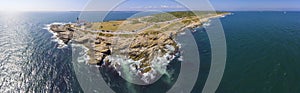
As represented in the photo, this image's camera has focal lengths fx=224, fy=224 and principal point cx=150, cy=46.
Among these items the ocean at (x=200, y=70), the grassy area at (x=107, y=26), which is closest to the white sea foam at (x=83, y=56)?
the ocean at (x=200, y=70)

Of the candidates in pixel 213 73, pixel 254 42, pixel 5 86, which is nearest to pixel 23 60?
pixel 5 86

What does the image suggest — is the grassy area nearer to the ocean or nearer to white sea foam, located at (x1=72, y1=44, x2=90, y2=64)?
white sea foam, located at (x1=72, y1=44, x2=90, y2=64)

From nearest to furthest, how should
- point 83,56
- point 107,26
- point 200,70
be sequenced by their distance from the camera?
point 200,70
point 83,56
point 107,26

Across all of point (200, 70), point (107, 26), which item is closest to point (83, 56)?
point (200, 70)

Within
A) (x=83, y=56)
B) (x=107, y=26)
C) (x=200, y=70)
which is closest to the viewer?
(x=200, y=70)

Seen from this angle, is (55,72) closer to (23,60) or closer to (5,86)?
(5,86)

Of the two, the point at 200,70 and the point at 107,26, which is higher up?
the point at 107,26

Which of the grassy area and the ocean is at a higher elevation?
the grassy area

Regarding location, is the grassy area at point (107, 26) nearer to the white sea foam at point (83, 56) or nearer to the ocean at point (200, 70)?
the white sea foam at point (83, 56)

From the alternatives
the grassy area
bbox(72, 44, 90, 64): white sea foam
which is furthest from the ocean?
the grassy area

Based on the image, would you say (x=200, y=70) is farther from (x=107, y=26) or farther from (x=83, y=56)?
(x=107, y=26)

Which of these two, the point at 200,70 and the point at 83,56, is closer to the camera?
the point at 200,70

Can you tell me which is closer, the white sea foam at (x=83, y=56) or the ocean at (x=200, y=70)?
the ocean at (x=200, y=70)
